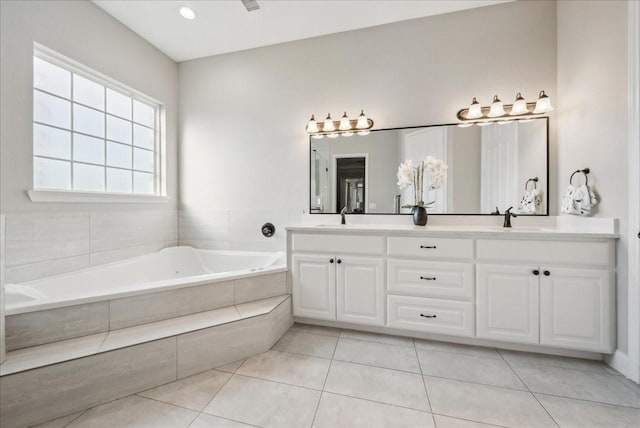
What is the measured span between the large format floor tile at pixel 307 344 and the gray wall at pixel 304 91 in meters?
0.98

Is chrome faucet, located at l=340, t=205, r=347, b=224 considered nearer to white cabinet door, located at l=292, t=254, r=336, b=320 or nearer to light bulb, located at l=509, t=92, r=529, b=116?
white cabinet door, located at l=292, t=254, r=336, b=320

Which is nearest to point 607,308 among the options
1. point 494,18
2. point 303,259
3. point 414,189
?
point 414,189

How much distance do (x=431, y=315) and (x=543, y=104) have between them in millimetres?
1829

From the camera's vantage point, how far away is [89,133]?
2160mm

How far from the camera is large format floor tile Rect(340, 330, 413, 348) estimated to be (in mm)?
1833

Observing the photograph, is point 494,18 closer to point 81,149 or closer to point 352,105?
point 352,105

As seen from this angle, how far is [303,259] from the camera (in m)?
2.05

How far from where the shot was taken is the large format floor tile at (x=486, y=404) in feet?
3.78

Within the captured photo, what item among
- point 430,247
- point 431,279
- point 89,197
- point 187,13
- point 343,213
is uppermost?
point 187,13

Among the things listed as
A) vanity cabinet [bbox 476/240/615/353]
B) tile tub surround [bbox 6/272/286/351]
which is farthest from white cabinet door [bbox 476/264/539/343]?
tile tub surround [bbox 6/272/286/351]

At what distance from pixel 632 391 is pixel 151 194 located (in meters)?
3.88

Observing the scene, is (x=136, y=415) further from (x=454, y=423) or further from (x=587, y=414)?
(x=587, y=414)

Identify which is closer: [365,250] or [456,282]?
[456,282]

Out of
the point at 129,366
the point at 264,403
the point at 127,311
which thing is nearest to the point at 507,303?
the point at 264,403
